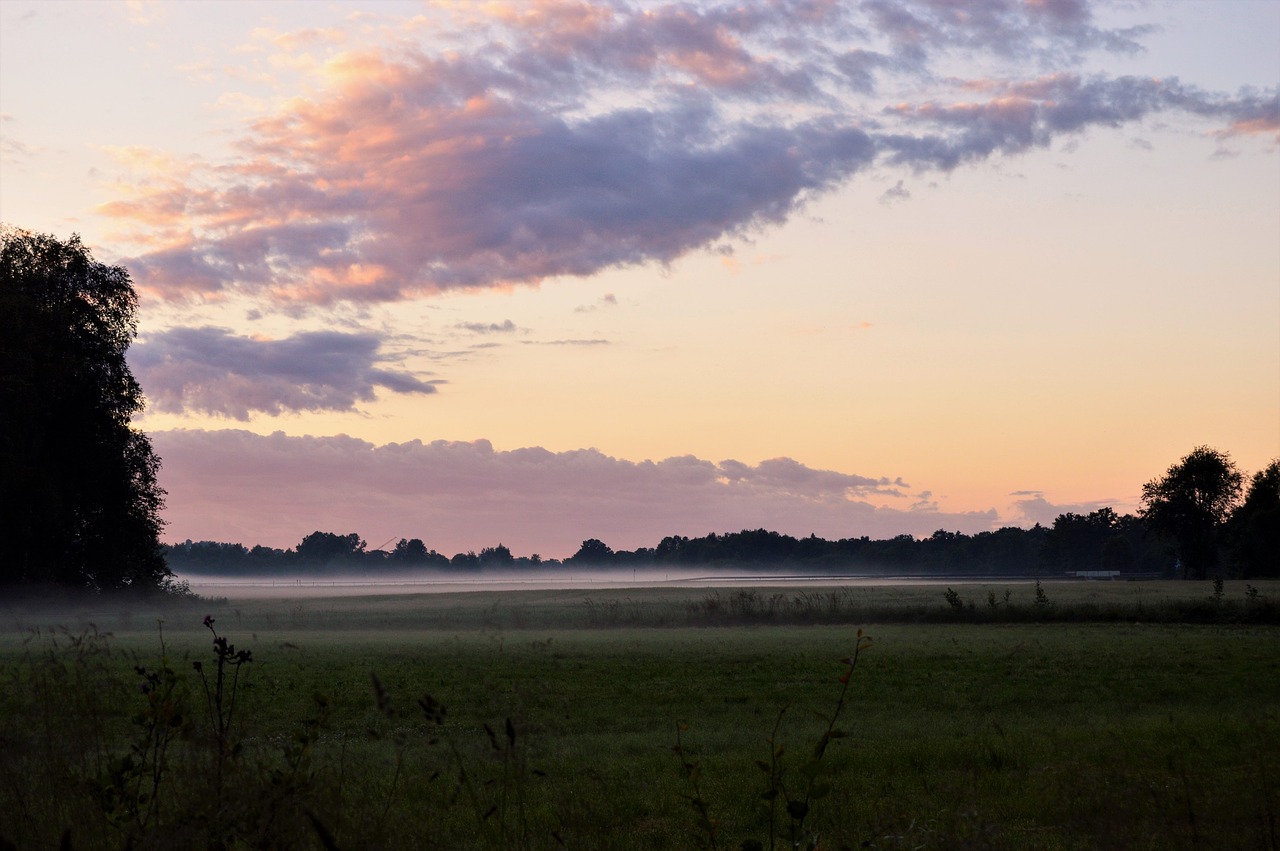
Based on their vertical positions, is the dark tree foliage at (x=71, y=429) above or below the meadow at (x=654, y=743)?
above

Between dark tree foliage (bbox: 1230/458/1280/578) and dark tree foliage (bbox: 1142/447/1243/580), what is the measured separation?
7.88ft

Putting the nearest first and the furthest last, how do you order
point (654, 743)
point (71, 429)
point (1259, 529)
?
point (654, 743) < point (71, 429) < point (1259, 529)

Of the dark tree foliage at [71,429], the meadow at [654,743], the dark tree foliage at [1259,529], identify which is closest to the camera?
the meadow at [654,743]

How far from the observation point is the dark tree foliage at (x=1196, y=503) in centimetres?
12950

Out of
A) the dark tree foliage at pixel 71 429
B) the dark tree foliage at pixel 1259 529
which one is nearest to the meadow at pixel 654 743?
the dark tree foliage at pixel 71 429

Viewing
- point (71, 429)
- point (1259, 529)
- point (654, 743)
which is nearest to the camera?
point (654, 743)

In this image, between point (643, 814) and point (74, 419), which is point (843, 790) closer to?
point (643, 814)

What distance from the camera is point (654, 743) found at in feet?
48.4

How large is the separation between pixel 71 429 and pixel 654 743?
170 ft

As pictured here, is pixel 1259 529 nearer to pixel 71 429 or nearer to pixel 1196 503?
pixel 1196 503

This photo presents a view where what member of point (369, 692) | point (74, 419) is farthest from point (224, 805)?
point (74, 419)

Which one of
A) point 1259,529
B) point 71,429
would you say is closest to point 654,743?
point 71,429

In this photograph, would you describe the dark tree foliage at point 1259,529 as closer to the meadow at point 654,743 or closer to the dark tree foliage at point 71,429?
the meadow at point 654,743

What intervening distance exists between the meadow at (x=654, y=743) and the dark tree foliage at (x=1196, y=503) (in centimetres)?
10261
